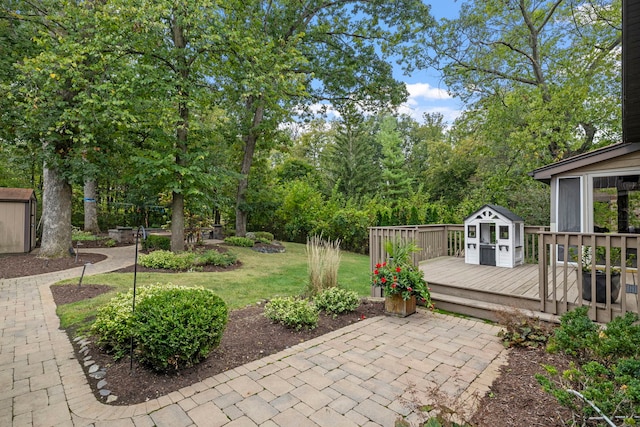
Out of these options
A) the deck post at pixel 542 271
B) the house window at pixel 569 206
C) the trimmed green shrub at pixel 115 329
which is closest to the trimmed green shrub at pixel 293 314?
the trimmed green shrub at pixel 115 329

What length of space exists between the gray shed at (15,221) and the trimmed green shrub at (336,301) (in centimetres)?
1006

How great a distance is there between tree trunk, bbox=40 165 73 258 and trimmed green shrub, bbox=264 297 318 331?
7.67 meters

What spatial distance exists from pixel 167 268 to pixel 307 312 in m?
5.10

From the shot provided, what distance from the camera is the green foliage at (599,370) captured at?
1.70 meters

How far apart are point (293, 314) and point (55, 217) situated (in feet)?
27.0

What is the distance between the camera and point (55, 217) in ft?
27.6

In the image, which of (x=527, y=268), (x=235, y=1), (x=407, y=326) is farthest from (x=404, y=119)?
(x=407, y=326)

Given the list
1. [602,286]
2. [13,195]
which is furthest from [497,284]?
[13,195]

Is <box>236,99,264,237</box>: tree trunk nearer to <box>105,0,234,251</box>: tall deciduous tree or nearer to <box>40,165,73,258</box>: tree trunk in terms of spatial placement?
<box>105,0,234,251</box>: tall deciduous tree

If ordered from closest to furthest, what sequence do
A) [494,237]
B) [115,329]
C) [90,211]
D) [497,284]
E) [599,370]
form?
[599,370], [115,329], [497,284], [494,237], [90,211]

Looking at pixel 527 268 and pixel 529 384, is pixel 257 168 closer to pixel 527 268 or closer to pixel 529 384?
pixel 527 268

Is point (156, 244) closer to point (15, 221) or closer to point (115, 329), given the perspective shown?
point (15, 221)

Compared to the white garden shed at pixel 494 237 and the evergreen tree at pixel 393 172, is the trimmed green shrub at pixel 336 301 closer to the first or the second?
the white garden shed at pixel 494 237

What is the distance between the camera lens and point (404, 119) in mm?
28312
